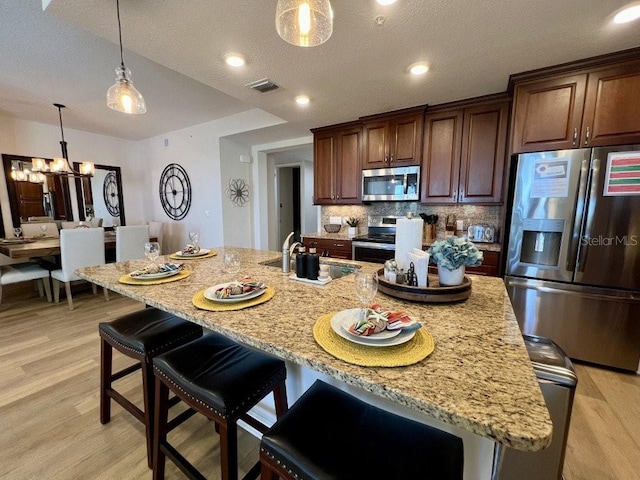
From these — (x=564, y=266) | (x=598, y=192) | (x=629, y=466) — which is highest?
(x=598, y=192)

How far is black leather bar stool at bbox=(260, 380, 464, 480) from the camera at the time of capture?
69 cm

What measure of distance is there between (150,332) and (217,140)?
3700 millimetres

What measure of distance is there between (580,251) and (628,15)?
1510mm

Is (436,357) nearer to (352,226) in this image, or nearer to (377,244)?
(377,244)

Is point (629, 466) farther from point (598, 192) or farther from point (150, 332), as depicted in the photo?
point (150, 332)

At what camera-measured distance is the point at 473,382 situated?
0.63m

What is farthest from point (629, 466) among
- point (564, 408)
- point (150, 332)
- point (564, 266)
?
point (150, 332)

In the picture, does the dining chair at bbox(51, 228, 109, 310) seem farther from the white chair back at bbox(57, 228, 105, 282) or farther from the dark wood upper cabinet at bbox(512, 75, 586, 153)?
the dark wood upper cabinet at bbox(512, 75, 586, 153)

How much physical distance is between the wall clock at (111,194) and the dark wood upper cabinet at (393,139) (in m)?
5.09

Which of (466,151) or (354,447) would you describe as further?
(466,151)

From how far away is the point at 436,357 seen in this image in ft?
2.40

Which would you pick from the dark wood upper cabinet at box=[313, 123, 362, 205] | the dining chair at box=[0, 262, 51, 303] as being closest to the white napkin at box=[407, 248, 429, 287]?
the dark wood upper cabinet at box=[313, 123, 362, 205]

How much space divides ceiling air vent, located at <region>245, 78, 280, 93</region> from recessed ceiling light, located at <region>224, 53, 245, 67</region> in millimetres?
285

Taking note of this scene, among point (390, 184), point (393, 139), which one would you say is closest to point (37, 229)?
point (390, 184)
